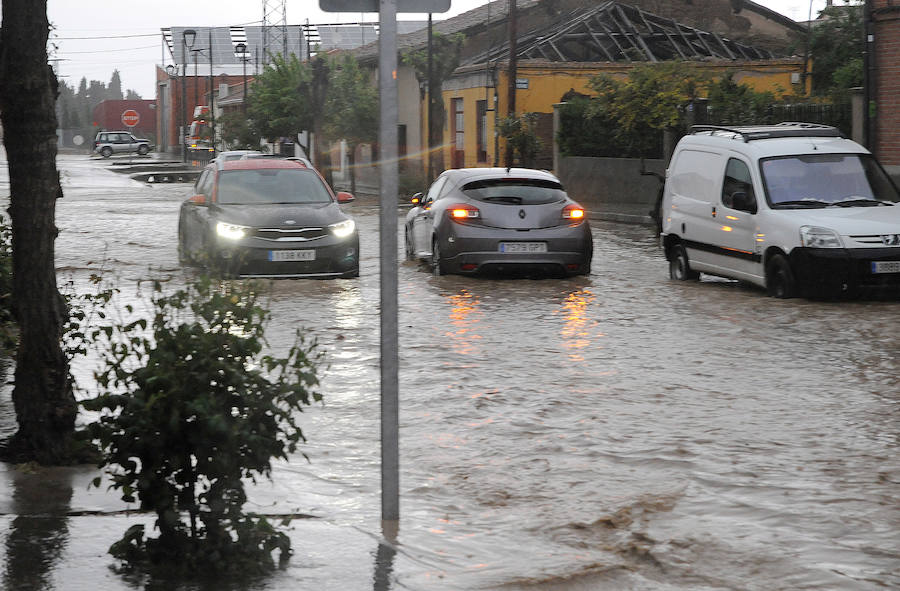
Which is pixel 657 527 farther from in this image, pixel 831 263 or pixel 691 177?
pixel 691 177

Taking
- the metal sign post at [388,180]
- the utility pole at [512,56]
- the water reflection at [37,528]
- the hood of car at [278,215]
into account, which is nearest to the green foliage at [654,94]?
the utility pole at [512,56]

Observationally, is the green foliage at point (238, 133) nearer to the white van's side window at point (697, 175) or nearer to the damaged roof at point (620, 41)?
the damaged roof at point (620, 41)

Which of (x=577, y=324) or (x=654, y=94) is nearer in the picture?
(x=577, y=324)

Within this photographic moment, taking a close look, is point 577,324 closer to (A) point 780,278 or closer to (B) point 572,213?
(A) point 780,278

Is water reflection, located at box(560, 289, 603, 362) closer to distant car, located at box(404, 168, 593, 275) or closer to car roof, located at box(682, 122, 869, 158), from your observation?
distant car, located at box(404, 168, 593, 275)

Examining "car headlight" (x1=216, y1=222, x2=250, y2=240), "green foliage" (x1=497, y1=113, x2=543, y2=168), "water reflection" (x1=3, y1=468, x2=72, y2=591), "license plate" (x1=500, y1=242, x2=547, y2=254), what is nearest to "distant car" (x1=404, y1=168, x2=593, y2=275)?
"license plate" (x1=500, y1=242, x2=547, y2=254)

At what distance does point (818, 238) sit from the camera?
13.6m

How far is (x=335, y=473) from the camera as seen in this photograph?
698cm

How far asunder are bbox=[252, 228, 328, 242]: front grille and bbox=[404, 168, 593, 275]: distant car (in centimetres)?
154

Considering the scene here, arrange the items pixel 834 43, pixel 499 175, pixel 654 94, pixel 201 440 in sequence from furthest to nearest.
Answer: pixel 834 43, pixel 654 94, pixel 499 175, pixel 201 440

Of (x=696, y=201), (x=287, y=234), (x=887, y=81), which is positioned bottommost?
(x=287, y=234)

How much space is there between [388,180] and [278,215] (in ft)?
36.5

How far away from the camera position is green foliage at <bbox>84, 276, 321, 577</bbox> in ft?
16.2

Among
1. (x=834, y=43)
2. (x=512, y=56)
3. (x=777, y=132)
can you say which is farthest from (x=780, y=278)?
(x=834, y=43)
